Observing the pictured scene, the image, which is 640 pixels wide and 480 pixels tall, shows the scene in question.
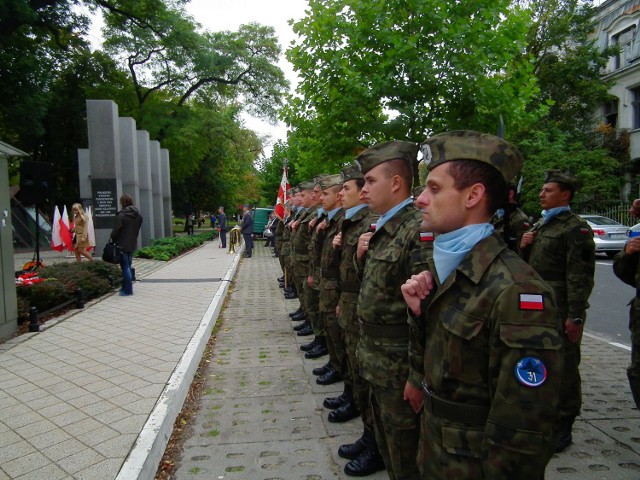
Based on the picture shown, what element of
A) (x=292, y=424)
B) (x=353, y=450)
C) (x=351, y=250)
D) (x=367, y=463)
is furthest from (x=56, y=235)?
(x=367, y=463)

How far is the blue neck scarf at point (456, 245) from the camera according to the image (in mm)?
1905

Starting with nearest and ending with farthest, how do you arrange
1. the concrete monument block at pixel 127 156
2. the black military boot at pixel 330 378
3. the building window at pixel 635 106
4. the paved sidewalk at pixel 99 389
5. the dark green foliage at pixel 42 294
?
the paved sidewalk at pixel 99 389, the black military boot at pixel 330 378, the dark green foliage at pixel 42 294, the concrete monument block at pixel 127 156, the building window at pixel 635 106

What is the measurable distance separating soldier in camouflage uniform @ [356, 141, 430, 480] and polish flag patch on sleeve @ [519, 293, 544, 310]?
3.27 ft

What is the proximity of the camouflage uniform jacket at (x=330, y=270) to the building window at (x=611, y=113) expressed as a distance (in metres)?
28.9

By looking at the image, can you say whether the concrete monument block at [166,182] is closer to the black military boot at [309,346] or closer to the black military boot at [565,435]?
the black military boot at [309,346]

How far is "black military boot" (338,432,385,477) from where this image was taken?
3.49m

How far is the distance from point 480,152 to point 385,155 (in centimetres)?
131

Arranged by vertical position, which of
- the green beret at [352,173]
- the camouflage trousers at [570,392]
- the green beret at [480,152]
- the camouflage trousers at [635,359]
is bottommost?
the camouflage trousers at [570,392]

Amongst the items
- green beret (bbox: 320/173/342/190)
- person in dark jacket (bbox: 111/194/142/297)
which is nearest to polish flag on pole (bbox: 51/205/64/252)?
person in dark jacket (bbox: 111/194/142/297)

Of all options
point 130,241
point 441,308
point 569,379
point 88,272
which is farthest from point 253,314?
point 441,308

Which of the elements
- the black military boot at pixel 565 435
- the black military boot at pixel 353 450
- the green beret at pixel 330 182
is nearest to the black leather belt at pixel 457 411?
the black military boot at pixel 353 450

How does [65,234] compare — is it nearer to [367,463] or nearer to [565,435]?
[367,463]

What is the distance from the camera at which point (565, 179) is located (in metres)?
4.18

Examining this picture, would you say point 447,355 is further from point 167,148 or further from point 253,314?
point 167,148
